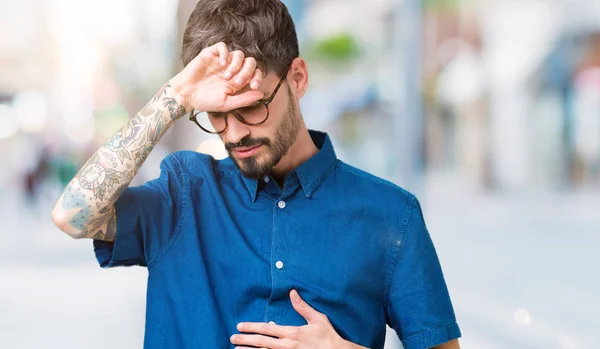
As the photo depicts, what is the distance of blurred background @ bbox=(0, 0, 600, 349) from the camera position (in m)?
5.99

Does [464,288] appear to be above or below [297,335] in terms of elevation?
below

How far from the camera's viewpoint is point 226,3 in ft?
5.87

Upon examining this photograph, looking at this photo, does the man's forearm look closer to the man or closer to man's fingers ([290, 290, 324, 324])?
the man

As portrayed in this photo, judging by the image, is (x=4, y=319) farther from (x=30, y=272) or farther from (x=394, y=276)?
(x=394, y=276)

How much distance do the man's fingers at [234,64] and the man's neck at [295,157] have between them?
32 cm

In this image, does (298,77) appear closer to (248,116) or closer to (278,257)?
(248,116)

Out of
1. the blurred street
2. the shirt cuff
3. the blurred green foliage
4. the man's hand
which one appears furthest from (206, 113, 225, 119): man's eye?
the blurred green foliage

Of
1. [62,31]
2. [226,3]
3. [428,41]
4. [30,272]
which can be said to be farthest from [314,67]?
[226,3]

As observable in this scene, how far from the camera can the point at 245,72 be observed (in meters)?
1.60

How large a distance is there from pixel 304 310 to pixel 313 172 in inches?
12.4

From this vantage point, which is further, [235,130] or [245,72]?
[235,130]

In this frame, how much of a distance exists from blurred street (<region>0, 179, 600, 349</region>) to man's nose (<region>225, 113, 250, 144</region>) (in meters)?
2.80

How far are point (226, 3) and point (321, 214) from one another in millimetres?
510

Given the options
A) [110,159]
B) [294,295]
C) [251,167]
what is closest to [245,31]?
[251,167]
